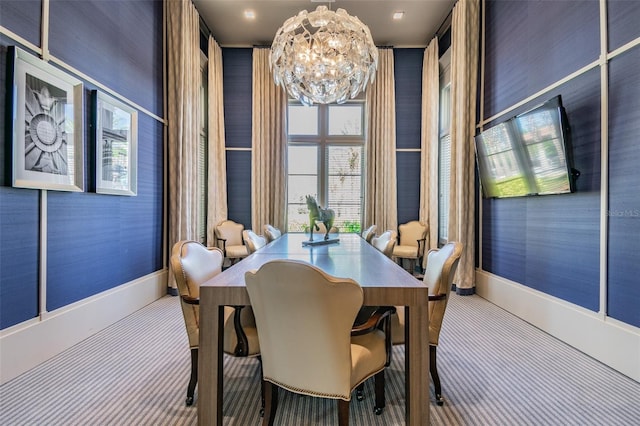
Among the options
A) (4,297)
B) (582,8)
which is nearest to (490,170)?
(582,8)

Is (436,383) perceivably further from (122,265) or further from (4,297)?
(122,265)

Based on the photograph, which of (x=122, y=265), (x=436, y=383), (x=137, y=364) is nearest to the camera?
(x=436, y=383)

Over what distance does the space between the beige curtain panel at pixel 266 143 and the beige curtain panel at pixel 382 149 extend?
5.17ft

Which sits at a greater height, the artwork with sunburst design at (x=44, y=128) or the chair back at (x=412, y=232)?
the artwork with sunburst design at (x=44, y=128)

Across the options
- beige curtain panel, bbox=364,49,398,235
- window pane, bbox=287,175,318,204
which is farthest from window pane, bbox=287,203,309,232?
beige curtain panel, bbox=364,49,398,235

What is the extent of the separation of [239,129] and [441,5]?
3.86 metres

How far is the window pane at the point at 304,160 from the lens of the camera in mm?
5840

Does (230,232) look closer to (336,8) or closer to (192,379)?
(192,379)

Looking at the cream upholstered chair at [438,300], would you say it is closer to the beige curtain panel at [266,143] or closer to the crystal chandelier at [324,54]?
the crystal chandelier at [324,54]

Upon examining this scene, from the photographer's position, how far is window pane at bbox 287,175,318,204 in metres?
5.84

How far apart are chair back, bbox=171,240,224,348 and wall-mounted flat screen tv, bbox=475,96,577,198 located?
2939mm

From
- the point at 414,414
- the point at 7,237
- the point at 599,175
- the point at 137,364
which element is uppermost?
the point at 599,175

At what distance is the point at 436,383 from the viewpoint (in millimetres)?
1812

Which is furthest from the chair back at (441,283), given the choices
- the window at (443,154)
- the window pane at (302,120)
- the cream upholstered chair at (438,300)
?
the window pane at (302,120)
